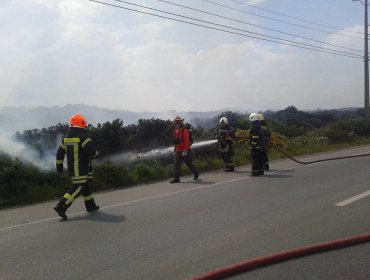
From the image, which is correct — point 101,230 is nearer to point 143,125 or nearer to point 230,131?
point 230,131

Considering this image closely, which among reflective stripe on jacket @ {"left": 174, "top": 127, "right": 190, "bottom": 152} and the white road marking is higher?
reflective stripe on jacket @ {"left": 174, "top": 127, "right": 190, "bottom": 152}

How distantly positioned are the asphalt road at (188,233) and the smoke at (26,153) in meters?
2.00

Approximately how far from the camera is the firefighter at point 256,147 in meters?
13.6

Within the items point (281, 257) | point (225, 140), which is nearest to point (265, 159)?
point (225, 140)

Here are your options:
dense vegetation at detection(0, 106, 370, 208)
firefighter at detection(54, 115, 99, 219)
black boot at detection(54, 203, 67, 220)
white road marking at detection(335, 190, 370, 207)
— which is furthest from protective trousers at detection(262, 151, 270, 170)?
black boot at detection(54, 203, 67, 220)

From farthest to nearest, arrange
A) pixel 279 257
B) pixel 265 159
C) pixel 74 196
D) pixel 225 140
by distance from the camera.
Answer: pixel 225 140 < pixel 265 159 < pixel 74 196 < pixel 279 257

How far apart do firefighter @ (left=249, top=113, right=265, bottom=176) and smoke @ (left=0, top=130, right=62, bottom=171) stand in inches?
223

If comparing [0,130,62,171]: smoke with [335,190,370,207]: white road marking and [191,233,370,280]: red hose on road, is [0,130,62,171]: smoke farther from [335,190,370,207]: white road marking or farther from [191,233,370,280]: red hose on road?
[191,233,370,280]: red hose on road

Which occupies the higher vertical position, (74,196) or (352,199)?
(74,196)

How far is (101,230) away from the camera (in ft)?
23.2

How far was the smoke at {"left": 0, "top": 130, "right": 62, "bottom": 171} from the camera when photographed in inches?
477

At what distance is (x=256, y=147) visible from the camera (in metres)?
13.8

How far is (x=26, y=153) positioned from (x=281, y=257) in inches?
360

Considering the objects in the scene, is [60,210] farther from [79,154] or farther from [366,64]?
[366,64]
